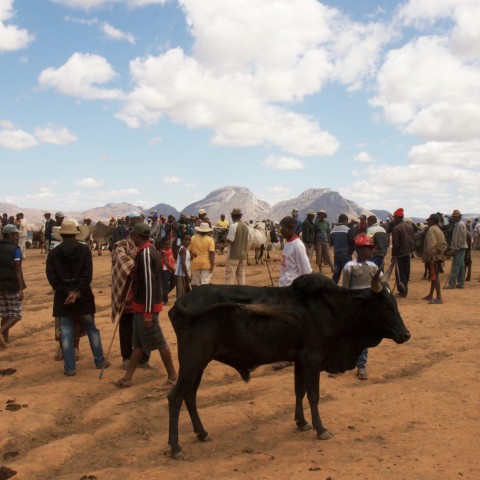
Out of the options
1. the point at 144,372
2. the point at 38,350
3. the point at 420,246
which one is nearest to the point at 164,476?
the point at 144,372

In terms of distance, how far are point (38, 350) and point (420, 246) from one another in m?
12.6

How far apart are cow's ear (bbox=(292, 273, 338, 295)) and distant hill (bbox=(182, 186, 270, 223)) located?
10695 centimetres

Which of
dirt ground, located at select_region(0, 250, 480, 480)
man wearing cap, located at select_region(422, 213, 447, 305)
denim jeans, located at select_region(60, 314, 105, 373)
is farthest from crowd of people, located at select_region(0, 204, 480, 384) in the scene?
man wearing cap, located at select_region(422, 213, 447, 305)

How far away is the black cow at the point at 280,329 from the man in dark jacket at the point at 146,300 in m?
1.43

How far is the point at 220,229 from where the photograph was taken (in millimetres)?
22391

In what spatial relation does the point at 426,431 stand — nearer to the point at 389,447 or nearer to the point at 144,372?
the point at 389,447

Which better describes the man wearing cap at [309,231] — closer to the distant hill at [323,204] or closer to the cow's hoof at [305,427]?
the cow's hoof at [305,427]

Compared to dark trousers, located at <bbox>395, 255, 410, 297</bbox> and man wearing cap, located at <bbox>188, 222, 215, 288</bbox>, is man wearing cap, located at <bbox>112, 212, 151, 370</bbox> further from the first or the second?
dark trousers, located at <bbox>395, 255, 410, 297</bbox>

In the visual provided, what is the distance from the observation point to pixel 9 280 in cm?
845

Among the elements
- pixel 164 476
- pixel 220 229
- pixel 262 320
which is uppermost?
pixel 220 229

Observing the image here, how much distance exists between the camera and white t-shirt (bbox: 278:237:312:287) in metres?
6.82

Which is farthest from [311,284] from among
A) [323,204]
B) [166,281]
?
[323,204]

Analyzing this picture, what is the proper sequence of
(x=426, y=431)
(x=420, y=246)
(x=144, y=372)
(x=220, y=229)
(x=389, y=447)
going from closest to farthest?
(x=389, y=447) → (x=426, y=431) → (x=144, y=372) → (x=420, y=246) → (x=220, y=229)

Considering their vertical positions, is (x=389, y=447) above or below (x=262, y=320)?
below
